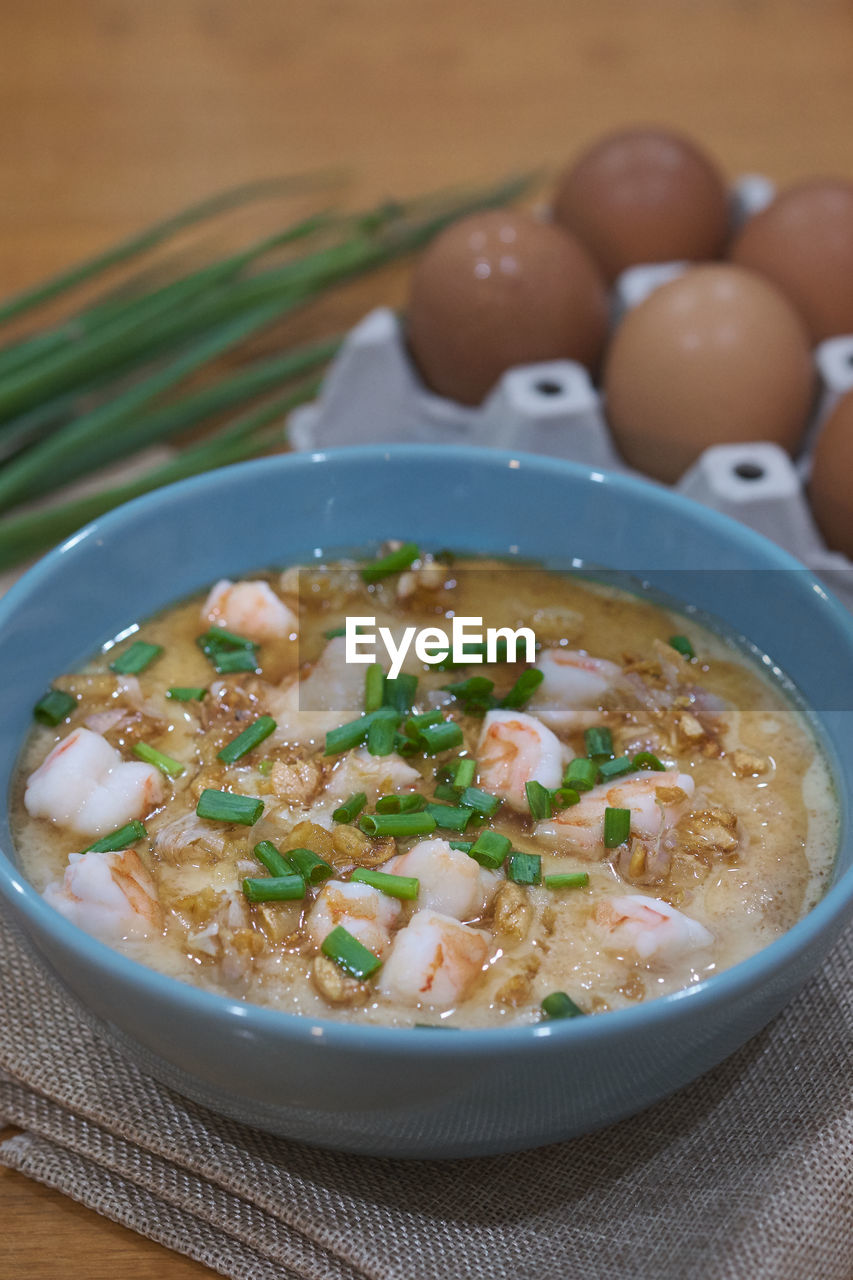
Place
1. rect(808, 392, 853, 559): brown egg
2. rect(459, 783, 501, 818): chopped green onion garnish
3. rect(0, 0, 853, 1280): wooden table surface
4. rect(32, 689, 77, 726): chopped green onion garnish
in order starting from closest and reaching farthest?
rect(459, 783, 501, 818): chopped green onion garnish
rect(32, 689, 77, 726): chopped green onion garnish
rect(808, 392, 853, 559): brown egg
rect(0, 0, 853, 1280): wooden table surface

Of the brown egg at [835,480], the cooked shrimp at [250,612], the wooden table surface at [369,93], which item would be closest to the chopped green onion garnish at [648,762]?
the cooked shrimp at [250,612]

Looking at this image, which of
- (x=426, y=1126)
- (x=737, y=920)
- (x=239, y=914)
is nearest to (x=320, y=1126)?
(x=426, y=1126)

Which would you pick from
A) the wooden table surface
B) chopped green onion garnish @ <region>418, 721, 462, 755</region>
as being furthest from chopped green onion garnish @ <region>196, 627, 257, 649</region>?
Answer: the wooden table surface

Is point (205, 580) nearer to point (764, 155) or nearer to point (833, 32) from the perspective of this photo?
point (764, 155)

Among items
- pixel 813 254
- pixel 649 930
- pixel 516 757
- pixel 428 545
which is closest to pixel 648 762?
pixel 516 757

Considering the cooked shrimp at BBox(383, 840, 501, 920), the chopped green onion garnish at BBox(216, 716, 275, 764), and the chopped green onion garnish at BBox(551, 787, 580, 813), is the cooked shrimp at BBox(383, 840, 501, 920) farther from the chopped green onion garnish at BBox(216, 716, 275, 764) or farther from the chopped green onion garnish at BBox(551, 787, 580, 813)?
the chopped green onion garnish at BBox(216, 716, 275, 764)

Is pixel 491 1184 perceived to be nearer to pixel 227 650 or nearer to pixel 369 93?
pixel 227 650

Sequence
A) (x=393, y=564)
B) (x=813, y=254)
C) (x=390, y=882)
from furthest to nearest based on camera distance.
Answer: (x=813, y=254) → (x=393, y=564) → (x=390, y=882)

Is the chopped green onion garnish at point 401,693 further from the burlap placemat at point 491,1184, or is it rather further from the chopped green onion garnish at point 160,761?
the burlap placemat at point 491,1184
